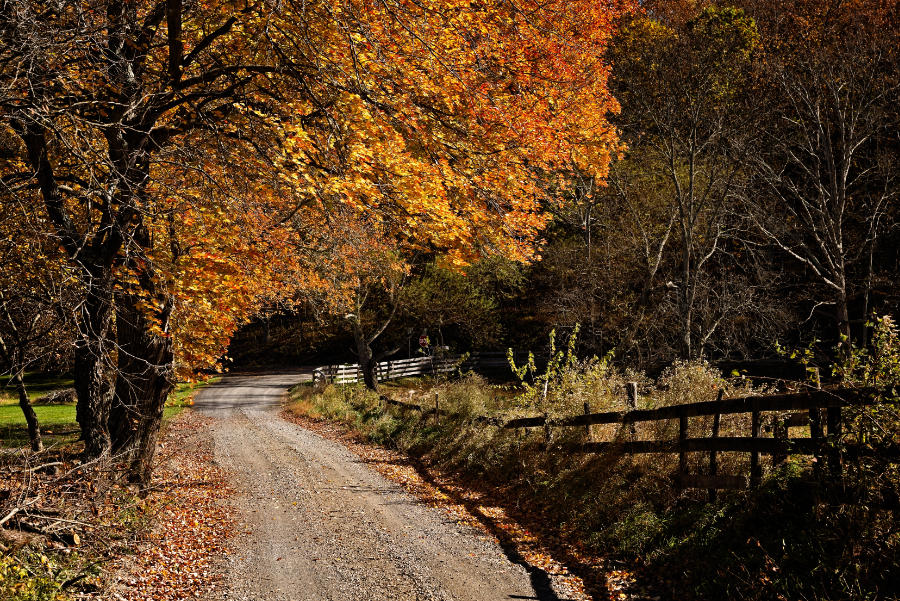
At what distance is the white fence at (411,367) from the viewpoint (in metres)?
34.7

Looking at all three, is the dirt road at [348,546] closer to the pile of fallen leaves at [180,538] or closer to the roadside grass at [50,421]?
the pile of fallen leaves at [180,538]

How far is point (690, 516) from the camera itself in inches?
316

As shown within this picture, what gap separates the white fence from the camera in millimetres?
34719

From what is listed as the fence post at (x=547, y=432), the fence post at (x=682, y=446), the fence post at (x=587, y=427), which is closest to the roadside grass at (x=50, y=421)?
the fence post at (x=547, y=432)

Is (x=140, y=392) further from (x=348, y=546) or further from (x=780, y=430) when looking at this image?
(x=780, y=430)

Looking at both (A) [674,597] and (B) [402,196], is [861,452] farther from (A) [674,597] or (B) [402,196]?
(B) [402,196]

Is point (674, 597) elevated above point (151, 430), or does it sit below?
below

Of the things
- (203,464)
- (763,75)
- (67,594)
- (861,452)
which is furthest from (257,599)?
(763,75)

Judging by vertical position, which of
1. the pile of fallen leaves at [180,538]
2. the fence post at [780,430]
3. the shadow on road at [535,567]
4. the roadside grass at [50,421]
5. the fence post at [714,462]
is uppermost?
the fence post at [780,430]

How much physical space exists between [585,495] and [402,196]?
575cm

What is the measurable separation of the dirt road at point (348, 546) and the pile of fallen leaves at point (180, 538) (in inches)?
14.1

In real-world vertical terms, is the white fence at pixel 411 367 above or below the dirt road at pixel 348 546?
above

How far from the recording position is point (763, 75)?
2225 centimetres

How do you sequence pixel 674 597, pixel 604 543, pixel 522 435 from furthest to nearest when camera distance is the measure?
pixel 522 435 → pixel 604 543 → pixel 674 597
